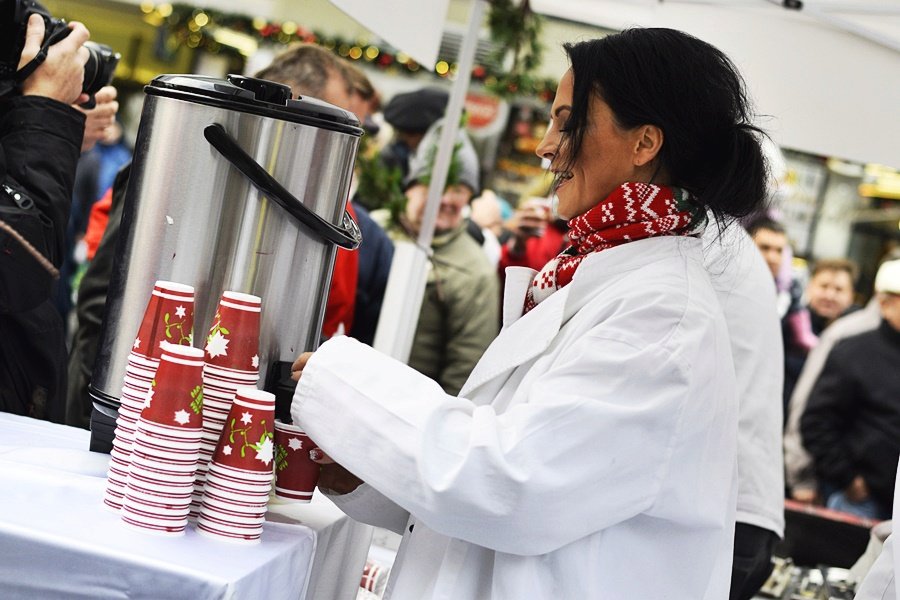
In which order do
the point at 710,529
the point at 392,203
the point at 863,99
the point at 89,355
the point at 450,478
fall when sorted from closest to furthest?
the point at 450,478 < the point at 710,529 < the point at 89,355 < the point at 863,99 < the point at 392,203

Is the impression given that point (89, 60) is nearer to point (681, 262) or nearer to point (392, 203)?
point (681, 262)

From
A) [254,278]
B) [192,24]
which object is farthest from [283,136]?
[192,24]

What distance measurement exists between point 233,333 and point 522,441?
43 centimetres

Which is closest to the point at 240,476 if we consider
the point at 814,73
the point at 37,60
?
the point at 37,60

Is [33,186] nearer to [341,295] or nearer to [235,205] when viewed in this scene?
[235,205]

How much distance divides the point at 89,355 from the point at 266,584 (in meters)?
1.87

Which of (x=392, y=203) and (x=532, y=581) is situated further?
(x=392, y=203)

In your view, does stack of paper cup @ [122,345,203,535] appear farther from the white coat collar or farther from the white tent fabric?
the white tent fabric

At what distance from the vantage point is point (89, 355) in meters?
3.10

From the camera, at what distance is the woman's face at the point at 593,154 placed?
5.27 ft

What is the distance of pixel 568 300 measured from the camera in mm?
1579

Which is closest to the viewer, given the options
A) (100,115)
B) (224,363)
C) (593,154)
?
(224,363)

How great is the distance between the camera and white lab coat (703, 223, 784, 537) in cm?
264

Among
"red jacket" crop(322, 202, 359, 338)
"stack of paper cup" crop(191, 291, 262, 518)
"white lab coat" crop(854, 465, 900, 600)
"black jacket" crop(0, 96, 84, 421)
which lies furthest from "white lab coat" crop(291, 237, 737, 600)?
"red jacket" crop(322, 202, 359, 338)
